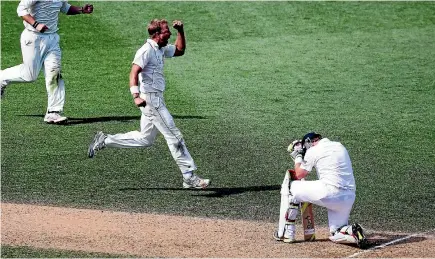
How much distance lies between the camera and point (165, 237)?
513 inches

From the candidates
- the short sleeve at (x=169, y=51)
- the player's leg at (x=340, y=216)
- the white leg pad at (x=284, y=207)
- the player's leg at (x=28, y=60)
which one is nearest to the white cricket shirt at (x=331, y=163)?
the player's leg at (x=340, y=216)

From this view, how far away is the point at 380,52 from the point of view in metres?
22.4

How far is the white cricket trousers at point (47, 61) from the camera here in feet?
58.1

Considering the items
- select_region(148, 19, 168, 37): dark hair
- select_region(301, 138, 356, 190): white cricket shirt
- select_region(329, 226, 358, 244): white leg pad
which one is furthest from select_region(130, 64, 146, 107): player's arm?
select_region(329, 226, 358, 244): white leg pad

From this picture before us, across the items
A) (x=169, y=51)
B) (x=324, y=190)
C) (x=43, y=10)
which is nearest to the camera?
(x=324, y=190)

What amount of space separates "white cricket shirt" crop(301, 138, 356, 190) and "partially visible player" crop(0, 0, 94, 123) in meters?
6.02

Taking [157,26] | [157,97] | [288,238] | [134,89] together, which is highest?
[157,26]

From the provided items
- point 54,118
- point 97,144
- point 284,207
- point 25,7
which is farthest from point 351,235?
point 25,7

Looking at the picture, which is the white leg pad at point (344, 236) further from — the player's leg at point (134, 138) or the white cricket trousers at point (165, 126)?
the player's leg at point (134, 138)

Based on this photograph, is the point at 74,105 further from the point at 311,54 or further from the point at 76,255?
the point at 76,255

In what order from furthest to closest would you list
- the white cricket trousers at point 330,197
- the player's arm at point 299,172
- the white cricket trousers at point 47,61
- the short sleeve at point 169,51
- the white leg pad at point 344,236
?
the white cricket trousers at point 47,61 < the short sleeve at point 169,51 < the player's arm at point 299,172 < the white cricket trousers at point 330,197 < the white leg pad at point 344,236

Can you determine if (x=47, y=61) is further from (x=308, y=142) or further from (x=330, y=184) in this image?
(x=330, y=184)

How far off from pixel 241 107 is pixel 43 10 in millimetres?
3666

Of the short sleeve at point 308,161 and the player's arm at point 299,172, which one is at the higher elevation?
the short sleeve at point 308,161
